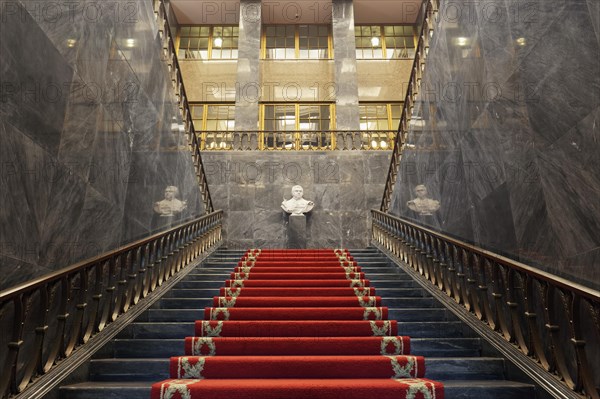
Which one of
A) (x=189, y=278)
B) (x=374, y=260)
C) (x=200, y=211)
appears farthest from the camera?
(x=200, y=211)

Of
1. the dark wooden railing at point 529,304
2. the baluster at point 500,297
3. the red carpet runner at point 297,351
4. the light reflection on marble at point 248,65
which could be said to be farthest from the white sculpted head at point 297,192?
the baluster at point 500,297

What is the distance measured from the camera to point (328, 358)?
3.13 metres

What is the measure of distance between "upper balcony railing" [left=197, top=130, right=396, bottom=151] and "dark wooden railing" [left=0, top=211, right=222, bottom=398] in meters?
6.98

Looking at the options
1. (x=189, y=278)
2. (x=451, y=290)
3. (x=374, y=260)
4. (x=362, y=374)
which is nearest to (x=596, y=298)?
(x=362, y=374)

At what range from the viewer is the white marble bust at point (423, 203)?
6062 millimetres

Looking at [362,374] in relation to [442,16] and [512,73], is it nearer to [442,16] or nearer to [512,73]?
[512,73]

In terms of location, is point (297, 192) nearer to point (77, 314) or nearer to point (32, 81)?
point (77, 314)

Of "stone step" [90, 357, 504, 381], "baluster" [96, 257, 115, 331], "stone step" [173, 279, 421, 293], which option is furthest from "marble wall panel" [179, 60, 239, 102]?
"stone step" [90, 357, 504, 381]

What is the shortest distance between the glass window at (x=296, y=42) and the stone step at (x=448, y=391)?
13.5m

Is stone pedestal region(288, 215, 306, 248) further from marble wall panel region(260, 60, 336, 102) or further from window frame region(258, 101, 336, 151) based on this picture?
marble wall panel region(260, 60, 336, 102)

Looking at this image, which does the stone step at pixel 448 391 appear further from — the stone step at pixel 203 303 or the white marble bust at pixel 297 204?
the white marble bust at pixel 297 204

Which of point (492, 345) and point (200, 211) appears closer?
point (492, 345)

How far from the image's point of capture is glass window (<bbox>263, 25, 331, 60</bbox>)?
1512 centimetres

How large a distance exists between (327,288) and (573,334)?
2.67m
